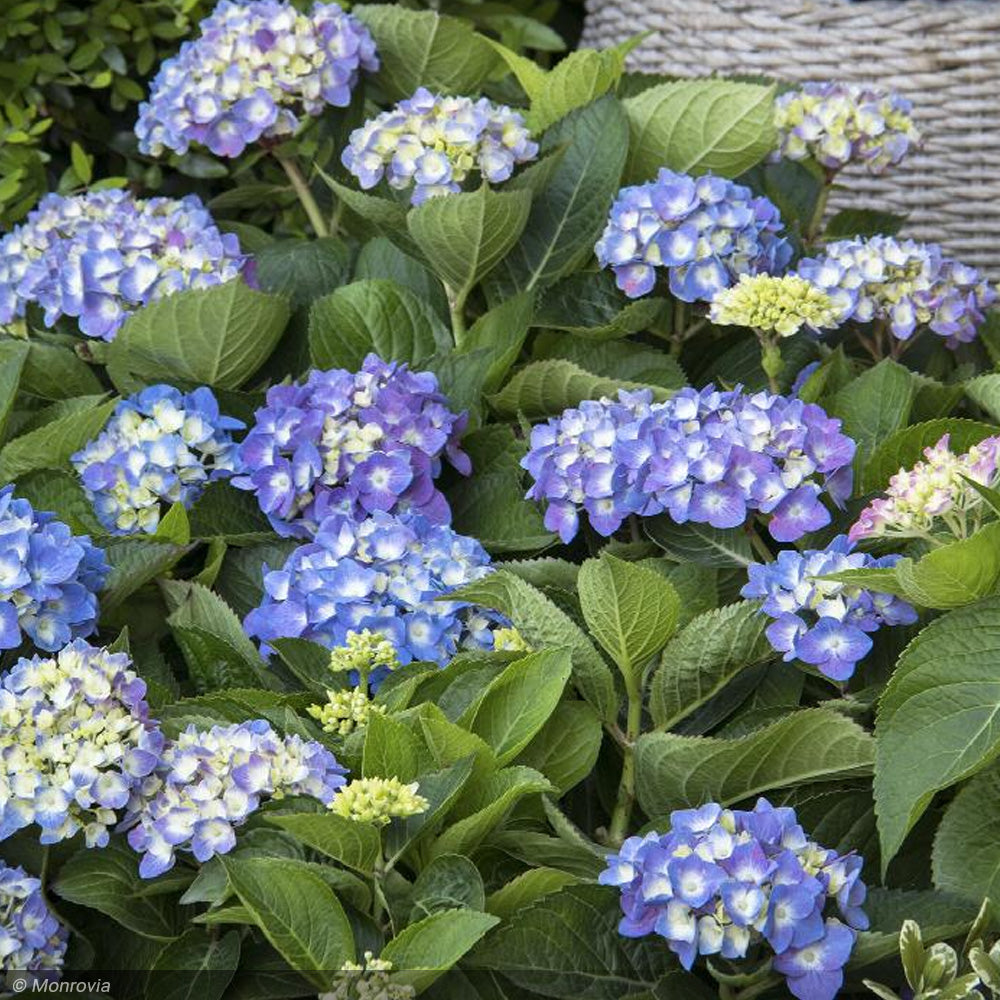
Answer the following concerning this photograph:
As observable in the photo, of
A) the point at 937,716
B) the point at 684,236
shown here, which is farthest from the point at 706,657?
the point at 684,236

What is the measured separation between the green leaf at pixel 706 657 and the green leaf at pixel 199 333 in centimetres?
61

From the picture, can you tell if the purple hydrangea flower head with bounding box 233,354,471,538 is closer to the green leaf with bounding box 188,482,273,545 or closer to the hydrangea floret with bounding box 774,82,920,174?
the green leaf with bounding box 188,482,273,545

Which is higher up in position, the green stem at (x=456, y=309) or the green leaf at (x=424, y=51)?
the green leaf at (x=424, y=51)

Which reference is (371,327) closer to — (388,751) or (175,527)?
(175,527)

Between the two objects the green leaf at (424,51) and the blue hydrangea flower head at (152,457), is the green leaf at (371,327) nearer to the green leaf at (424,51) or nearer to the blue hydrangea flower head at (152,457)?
the blue hydrangea flower head at (152,457)

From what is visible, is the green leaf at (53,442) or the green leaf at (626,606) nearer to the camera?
the green leaf at (626,606)

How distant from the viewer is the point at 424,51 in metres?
2.02

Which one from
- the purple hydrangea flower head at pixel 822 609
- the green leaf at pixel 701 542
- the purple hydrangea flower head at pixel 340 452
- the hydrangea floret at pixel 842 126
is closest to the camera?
the purple hydrangea flower head at pixel 822 609

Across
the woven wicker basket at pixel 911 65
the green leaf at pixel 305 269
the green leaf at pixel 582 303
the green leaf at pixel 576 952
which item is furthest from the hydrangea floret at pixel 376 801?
the woven wicker basket at pixel 911 65

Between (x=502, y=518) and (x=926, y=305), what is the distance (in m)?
0.48

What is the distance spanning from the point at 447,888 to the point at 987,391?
0.70 m

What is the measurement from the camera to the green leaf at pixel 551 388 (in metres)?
1.59

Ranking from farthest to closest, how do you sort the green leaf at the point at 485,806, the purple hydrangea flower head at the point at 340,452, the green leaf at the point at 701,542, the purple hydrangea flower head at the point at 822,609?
the purple hydrangea flower head at the point at 340,452 → the green leaf at the point at 701,542 → the purple hydrangea flower head at the point at 822,609 → the green leaf at the point at 485,806

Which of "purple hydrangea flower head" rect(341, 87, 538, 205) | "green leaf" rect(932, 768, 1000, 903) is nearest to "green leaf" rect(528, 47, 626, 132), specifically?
"purple hydrangea flower head" rect(341, 87, 538, 205)
